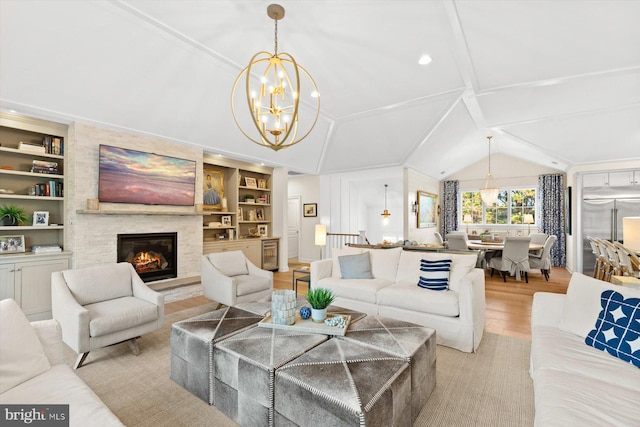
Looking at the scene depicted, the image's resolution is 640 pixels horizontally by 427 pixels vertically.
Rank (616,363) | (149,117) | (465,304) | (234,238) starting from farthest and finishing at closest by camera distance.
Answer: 1. (234,238)
2. (149,117)
3. (465,304)
4. (616,363)

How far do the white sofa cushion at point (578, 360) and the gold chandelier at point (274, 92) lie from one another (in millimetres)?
2211

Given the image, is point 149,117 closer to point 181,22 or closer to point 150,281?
point 181,22

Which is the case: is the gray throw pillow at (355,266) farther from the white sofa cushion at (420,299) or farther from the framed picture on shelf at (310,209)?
the framed picture on shelf at (310,209)

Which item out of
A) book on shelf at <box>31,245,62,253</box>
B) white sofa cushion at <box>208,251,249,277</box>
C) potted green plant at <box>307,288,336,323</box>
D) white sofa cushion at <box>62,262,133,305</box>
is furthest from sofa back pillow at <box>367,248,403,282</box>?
book on shelf at <box>31,245,62,253</box>

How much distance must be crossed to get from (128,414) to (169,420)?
12.4 inches

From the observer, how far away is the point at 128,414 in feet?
6.55

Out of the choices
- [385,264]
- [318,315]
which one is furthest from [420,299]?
[318,315]

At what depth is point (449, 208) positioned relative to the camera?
970 centimetres

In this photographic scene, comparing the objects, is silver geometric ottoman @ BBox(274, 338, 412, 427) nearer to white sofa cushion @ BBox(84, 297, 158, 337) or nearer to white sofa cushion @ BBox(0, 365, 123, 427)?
white sofa cushion @ BBox(0, 365, 123, 427)

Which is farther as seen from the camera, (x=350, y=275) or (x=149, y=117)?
(x=149, y=117)

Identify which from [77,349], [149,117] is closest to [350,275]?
[77,349]

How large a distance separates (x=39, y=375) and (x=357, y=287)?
289cm

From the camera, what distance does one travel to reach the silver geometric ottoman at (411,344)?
75.4 inches

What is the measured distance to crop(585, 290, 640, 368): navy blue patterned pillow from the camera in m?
1.78
